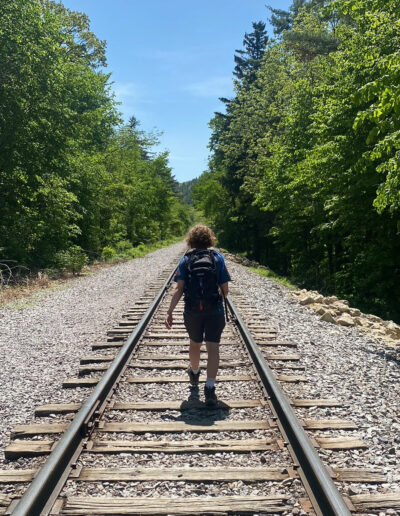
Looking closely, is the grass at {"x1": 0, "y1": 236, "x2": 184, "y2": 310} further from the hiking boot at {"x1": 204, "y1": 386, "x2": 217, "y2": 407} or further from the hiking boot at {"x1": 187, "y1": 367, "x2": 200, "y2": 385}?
the hiking boot at {"x1": 204, "y1": 386, "x2": 217, "y2": 407}

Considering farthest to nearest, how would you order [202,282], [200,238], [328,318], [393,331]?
[328,318], [393,331], [200,238], [202,282]

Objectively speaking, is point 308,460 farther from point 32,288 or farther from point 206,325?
point 32,288

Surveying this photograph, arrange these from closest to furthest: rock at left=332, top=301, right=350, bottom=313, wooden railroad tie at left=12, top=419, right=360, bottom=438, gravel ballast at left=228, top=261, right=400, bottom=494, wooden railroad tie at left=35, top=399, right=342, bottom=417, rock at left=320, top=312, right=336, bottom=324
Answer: gravel ballast at left=228, top=261, right=400, bottom=494 → wooden railroad tie at left=12, top=419, right=360, bottom=438 → wooden railroad tie at left=35, top=399, right=342, bottom=417 → rock at left=320, top=312, right=336, bottom=324 → rock at left=332, top=301, right=350, bottom=313

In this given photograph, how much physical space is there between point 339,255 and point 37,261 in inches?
587

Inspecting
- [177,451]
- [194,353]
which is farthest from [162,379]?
[177,451]

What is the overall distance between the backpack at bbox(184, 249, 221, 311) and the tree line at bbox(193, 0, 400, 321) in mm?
3159

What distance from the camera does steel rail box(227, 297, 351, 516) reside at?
2.88 m

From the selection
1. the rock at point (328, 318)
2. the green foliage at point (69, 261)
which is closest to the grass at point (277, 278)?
the rock at point (328, 318)

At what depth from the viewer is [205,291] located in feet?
15.9

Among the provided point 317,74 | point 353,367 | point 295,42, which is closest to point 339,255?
point 317,74

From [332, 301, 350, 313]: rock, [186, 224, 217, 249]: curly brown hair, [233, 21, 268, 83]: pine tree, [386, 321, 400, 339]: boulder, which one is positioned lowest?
[386, 321, 400, 339]: boulder

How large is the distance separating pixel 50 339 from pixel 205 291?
4.28m

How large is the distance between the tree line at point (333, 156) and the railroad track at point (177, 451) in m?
4.07

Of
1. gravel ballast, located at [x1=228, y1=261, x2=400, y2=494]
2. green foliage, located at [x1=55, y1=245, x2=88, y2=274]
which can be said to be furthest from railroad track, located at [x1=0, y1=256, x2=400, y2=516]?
green foliage, located at [x1=55, y1=245, x2=88, y2=274]
